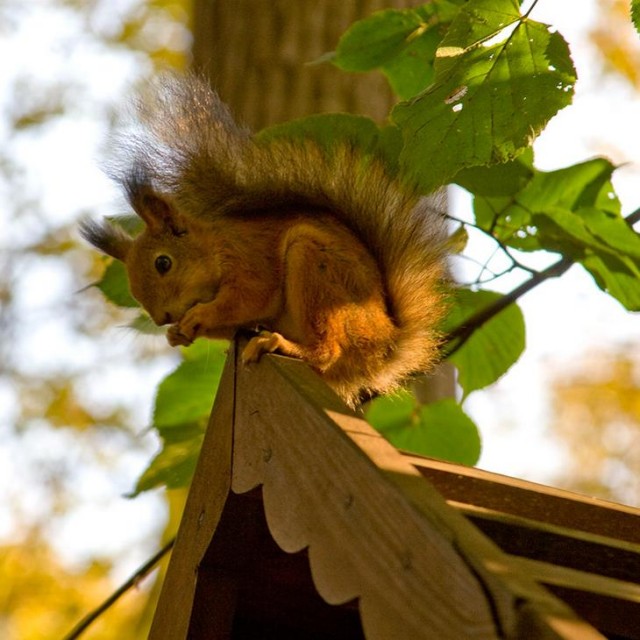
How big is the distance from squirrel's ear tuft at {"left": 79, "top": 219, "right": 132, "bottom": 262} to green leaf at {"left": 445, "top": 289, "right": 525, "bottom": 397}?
527 millimetres

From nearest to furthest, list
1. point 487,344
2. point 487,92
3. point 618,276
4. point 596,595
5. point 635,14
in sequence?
point 596,595
point 635,14
point 487,92
point 618,276
point 487,344

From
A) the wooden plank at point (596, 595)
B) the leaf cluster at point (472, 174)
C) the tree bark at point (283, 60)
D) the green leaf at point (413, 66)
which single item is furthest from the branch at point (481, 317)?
the tree bark at point (283, 60)

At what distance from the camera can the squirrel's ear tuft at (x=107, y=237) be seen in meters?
1.66

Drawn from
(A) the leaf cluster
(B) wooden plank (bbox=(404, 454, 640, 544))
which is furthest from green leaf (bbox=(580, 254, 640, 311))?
(B) wooden plank (bbox=(404, 454, 640, 544))

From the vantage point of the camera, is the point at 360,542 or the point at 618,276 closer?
the point at 360,542

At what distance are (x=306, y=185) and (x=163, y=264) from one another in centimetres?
27

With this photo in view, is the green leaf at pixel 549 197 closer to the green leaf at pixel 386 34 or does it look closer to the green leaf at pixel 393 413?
the green leaf at pixel 386 34

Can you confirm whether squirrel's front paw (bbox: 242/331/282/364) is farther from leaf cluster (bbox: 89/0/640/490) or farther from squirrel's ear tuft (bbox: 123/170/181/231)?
squirrel's ear tuft (bbox: 123/170/181/231)

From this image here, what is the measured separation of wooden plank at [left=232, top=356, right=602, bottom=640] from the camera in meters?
0.56

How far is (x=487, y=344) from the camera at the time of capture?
1.52m

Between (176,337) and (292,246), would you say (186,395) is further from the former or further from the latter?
(292,246)

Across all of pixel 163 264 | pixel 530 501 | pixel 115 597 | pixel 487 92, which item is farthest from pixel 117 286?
pixel 530 501

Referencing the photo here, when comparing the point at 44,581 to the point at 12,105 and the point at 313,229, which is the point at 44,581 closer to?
the point at 12,105

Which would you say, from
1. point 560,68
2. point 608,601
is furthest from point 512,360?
point 608,601
